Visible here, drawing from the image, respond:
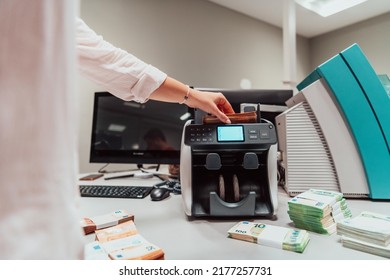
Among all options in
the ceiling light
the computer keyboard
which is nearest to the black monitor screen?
the computer keyboard

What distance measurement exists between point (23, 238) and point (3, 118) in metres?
0.15

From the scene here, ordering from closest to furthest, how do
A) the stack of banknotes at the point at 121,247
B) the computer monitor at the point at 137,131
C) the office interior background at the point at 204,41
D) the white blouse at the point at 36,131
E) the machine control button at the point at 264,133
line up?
the white blouse at the point at 36,131, the stack of banknotes at the point at 121,247, the machine control button at the point at 264,133, the computer monitor at the point at 137,131, the office interior background at the point at 204,41

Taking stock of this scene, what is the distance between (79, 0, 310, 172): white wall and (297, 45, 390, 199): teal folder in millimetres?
1456

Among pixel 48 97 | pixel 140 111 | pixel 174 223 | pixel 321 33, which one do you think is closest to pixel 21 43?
pixel 48 97

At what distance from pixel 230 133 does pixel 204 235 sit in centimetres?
27

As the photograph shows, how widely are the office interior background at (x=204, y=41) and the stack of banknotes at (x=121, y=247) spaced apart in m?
1.18

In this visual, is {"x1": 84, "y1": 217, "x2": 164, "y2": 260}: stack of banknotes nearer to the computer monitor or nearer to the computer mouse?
the computer mouse

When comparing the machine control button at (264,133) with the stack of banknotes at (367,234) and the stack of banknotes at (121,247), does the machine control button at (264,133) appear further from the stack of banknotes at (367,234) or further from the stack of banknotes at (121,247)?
the stack of banknotes at (121,247)

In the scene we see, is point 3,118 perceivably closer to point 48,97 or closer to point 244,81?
point 48,97

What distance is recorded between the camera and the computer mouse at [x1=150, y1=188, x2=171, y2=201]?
0.82 meters

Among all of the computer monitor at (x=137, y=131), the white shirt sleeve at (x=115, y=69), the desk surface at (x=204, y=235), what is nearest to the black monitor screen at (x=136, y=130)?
the computer monitor at (x=137, y=131)

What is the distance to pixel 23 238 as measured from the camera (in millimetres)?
303

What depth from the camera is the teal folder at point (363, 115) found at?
0.75 metres

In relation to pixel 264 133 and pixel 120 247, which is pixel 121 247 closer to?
pixel 120 247
